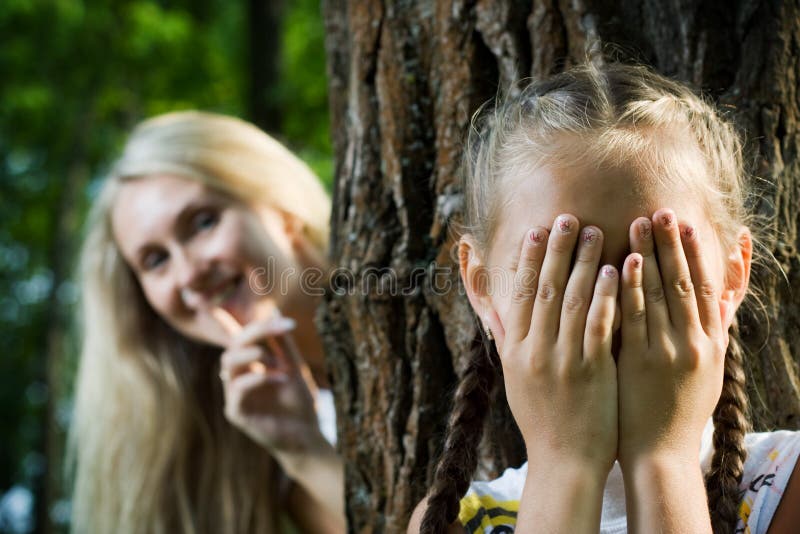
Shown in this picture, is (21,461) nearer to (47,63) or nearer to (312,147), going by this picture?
(47,63)

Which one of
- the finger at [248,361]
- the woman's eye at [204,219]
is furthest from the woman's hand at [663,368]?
the woman's eye at [204,219]

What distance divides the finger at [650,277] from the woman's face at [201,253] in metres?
1.94

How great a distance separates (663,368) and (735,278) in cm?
32

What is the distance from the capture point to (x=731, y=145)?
1.95 m

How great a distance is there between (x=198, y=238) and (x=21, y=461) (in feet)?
Answer: 39.7

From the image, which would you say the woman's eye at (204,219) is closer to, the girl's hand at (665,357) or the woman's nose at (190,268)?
the woman's nose at (190,268)

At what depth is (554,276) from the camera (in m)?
1.67

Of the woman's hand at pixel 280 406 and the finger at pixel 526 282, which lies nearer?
the finger at pixel 526 282

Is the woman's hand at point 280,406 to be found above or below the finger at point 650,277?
below

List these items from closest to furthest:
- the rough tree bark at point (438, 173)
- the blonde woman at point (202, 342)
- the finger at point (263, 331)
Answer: the rough tree bark at point (438, 173) → the finger at point (263, 331) → the blonde woman at point (202, 342)

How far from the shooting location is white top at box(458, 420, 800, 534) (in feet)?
5.89

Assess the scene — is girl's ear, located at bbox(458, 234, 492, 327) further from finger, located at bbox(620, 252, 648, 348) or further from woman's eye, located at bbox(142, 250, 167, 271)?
woman's eye, located at bbox(142, 250, 167, 271)

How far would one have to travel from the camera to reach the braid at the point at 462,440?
73.2 inches

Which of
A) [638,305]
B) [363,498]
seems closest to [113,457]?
[363,498]
